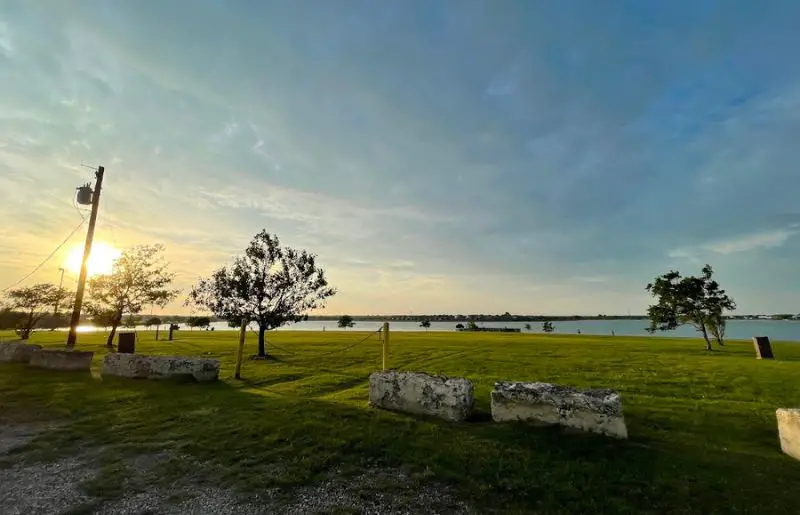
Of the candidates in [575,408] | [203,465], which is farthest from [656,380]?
[203,465]

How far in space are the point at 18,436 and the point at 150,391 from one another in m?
4.42

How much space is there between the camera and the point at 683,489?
6328 millimetres

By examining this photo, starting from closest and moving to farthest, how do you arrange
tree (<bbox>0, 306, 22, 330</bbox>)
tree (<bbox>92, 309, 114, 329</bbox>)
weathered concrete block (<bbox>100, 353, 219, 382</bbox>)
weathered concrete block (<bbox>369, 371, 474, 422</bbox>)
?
weathered concrete block (<bbox>369, 371, 474, 422</bbox>), weathered concrete block (<bbox>100, 353, 219, 382</bbox>), tree (<bbox>92, 309, 114, 329</bbox>), tree (<bbox>0, 306, 22, 330</bbox>)

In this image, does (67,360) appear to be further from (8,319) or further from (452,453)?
(8,319)

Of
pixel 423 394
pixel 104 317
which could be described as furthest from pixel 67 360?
pixel 104 317

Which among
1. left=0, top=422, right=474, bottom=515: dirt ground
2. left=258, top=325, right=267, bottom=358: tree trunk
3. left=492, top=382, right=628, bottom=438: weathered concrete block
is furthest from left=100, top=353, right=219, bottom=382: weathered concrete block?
left=492, top=382, right=628, bottom=438: weathered concrete block

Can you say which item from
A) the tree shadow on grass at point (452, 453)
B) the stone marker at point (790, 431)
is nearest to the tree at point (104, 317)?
the tree shadow on grass at point (452, 453)

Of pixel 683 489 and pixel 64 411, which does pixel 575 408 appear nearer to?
pixel 683 489

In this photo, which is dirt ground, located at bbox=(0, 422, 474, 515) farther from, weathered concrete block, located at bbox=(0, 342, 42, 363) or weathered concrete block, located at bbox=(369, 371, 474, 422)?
weathered concrete block, located at bbox=(0, 342, 42, 363)

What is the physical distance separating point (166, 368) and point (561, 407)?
14.9 meters

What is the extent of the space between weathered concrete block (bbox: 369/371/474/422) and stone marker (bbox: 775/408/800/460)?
6.55 metres

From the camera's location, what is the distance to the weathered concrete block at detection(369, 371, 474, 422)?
1038 cm

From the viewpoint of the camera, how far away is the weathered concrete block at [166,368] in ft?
51.4

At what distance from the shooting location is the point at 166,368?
15680 millimetres
